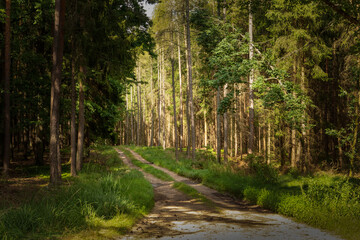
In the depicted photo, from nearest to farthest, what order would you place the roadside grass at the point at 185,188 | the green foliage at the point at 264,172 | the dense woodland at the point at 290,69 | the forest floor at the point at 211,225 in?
the forest floor at the point at 211,225, the roadside grass at the point at 185,188, the green foliage at the point at 264,172, the dense woodland at the point at 290,69

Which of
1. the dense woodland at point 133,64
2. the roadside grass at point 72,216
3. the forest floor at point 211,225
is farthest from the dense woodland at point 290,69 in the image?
the roadside grass at point 72,216

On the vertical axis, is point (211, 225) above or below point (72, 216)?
below

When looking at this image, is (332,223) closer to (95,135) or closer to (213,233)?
(213,233)

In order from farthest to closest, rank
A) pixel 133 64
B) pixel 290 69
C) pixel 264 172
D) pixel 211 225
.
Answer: pixel 290 69, pixel 133 64, pixel 264 172, pixel 211 225

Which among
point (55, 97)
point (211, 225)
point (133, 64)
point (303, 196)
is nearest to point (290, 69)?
point (133, 64)

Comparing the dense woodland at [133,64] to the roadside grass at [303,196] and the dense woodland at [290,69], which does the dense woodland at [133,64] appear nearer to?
the dense woodland at [290,69]

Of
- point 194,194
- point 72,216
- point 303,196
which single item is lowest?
point 194,194

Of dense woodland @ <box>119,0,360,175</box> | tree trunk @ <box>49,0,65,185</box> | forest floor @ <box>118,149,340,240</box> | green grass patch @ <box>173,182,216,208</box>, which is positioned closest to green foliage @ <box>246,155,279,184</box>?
dense woodland @ <box>119,0,360,175</box>

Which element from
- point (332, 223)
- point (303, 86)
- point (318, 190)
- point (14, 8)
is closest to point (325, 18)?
point (303, 86)

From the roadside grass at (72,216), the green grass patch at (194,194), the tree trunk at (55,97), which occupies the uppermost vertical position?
the tree trunk at (55,97)

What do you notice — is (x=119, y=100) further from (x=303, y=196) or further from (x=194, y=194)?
(x=303, y=196)

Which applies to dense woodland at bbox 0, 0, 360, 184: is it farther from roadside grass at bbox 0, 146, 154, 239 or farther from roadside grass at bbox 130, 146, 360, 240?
roadside grass at bbox 0, 146, 154, 239

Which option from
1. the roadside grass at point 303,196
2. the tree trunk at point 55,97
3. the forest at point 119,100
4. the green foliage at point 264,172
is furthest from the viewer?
the green foliage at point 264,172

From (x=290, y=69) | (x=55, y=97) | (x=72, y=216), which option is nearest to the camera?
(x=72, y=216)
